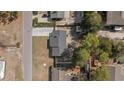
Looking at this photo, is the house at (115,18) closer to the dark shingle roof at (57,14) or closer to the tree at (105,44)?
the tree at (105,44)

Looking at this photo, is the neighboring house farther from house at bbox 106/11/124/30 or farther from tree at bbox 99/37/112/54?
house at bbox 106/11/124/30

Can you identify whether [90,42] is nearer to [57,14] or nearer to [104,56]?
[104,56]

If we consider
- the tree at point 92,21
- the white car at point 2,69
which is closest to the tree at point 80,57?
the tree at point 92,21

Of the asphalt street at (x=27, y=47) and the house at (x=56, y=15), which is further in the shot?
the asphalt street at (x=27, y=47)

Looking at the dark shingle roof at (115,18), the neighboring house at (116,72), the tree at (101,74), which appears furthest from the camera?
the neighboring house at (116,72)

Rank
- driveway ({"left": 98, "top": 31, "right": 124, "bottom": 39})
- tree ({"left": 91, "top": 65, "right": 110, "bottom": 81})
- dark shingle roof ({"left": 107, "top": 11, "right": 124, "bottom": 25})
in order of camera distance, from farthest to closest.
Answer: driveway ({"left": 98, "top": 31, "right": 124, "bottom": 39}), dark shingle roof ({"left": 107, "top": 11, "right": 124, "bottom": 25}), tree ({"left": 91, "top": 65, "right": 110, "bottom": 81})

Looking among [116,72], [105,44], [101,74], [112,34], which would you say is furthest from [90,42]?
[116,72]

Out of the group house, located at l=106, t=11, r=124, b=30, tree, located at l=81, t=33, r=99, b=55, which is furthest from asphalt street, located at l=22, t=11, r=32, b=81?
house, located at l=106, t=11, r=124, b=30
